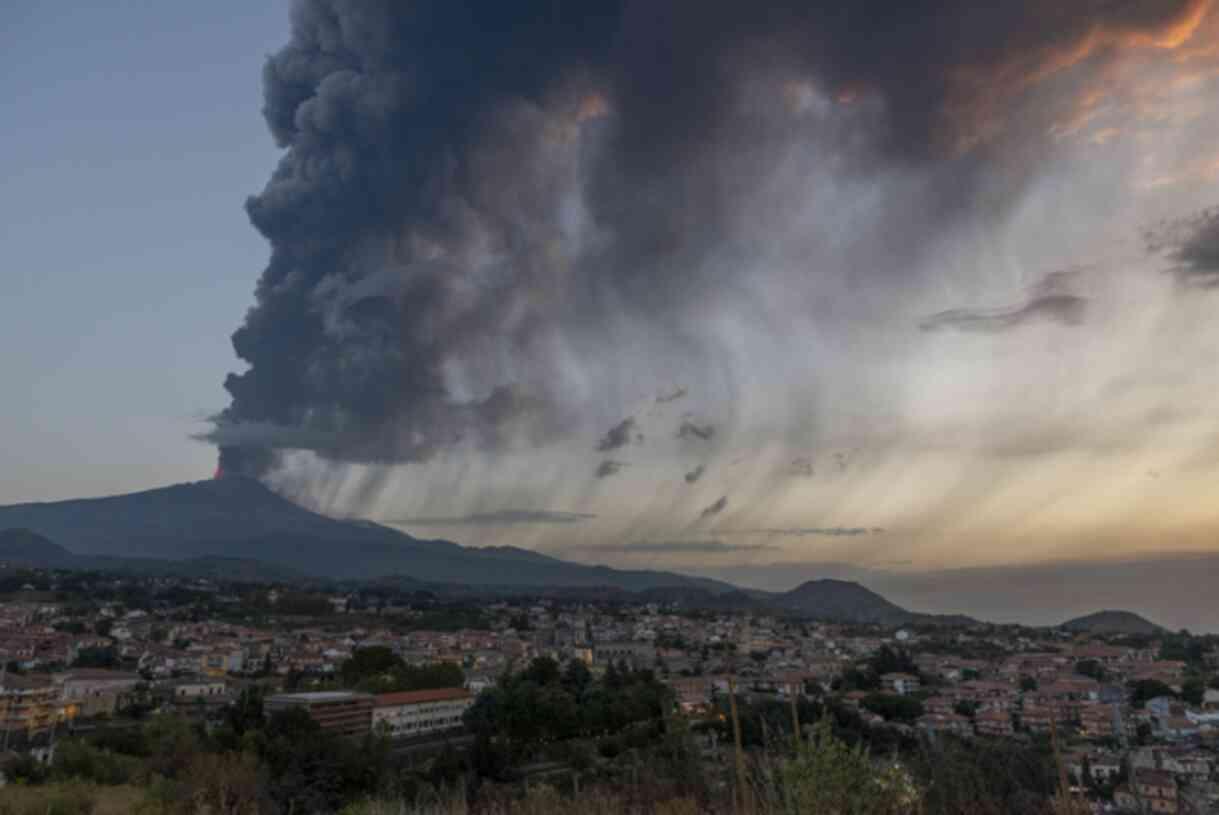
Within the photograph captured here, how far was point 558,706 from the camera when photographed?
87.1 feet

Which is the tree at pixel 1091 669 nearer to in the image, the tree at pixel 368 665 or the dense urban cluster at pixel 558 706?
the dense urban cluster at pixel 558 706

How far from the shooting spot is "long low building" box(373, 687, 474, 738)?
29.0 m

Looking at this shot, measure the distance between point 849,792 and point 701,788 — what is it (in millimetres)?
3000

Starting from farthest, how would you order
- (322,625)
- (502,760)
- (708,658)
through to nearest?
1. (322,625)
2. (708,658)
3. (502,760)

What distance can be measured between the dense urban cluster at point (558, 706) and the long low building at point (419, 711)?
0.36ft

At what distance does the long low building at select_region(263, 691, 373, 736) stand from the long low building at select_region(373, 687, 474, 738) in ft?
1.83

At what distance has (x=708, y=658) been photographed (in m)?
55.7

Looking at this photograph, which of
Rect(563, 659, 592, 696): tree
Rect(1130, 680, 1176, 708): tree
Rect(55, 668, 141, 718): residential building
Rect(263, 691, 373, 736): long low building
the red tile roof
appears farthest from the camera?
Rect(1130, 680, 1176, 708): tree

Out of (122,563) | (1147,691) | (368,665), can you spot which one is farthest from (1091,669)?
(122,563)

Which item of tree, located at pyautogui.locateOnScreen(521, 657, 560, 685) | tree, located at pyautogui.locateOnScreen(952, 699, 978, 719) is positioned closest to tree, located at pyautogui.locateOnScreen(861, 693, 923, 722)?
tree, located at pyautogui.locateOnScreen(952, 699, 978, 719)

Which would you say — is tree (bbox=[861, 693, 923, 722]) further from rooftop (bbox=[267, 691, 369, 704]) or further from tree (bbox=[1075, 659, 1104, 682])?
rooftop (bbox=[267, 691, 369, 704])

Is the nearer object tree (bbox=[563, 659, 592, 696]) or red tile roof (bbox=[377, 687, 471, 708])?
red tile roof (bbox=[377, 687, 471, 708])

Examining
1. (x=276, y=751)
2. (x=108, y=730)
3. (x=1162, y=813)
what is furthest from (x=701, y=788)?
(x=108, y=730)

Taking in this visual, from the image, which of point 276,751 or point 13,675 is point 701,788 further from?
point 13,675
